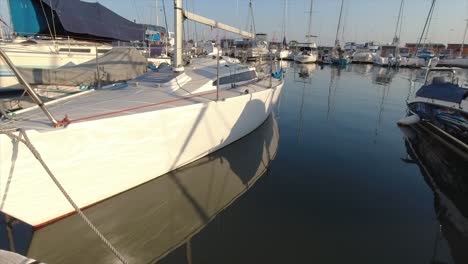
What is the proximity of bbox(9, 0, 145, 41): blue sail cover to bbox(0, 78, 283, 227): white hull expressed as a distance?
7.35 metres

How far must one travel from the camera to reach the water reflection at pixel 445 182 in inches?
134

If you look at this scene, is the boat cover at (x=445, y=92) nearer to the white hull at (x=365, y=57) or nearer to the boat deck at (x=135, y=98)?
the boat deck at (x=135, y=98)

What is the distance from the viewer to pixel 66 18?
915cm

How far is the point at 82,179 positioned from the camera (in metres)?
3.50

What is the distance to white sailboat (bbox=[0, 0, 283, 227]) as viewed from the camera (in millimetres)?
3041

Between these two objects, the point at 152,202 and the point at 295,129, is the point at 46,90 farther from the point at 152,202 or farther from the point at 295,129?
the point at 295,129

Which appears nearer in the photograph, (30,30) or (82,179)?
(82,179)

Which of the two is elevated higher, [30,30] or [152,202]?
[30,30]

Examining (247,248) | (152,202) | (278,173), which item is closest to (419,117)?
(278,173)

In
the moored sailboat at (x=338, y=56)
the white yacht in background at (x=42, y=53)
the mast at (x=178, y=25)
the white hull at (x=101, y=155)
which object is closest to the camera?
the white hull at (x=101, y=155)

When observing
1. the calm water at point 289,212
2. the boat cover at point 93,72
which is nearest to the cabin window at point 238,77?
the calm water at point 289,212

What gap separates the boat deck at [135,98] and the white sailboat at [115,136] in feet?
0.05

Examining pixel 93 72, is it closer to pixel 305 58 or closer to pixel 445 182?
pixel 445 182

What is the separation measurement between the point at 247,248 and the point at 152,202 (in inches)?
68.7
